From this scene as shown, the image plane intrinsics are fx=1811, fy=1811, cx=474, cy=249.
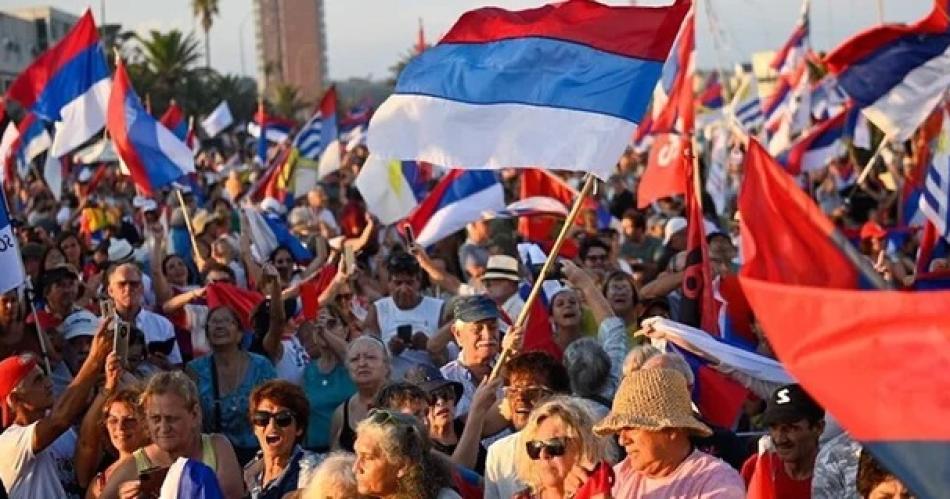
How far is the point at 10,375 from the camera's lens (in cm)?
705

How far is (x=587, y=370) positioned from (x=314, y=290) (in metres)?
3.49

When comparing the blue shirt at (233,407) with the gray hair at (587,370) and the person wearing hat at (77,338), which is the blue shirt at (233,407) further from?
the gray hair at (587,370)

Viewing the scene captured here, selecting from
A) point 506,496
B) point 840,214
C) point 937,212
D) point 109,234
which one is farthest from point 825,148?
point 506,496

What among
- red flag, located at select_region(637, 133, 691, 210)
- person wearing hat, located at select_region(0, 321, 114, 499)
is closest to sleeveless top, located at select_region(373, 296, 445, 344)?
person wearing hat, located at select_region(0, 321, 114, 499)

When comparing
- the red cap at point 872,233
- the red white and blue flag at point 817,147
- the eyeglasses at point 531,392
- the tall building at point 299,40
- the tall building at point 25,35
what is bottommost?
the tall building at point 299,40

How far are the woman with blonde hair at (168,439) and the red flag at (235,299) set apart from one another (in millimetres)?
2997

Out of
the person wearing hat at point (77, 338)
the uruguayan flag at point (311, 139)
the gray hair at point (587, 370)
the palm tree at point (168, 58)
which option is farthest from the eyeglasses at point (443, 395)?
the palm tree at point (168, 58)

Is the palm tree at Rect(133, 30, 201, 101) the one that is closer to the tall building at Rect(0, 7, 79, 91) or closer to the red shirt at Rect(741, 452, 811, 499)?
the tall building at Rect(0, 7, 79, 91)

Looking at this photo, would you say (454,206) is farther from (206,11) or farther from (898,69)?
(206,11)

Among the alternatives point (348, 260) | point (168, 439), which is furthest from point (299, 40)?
point (168, 439)

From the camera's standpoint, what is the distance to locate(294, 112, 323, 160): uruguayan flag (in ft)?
70.8

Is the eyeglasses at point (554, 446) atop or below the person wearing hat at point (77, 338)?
atop

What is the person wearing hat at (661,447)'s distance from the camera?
526 cm

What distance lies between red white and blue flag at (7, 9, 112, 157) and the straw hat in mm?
10178
